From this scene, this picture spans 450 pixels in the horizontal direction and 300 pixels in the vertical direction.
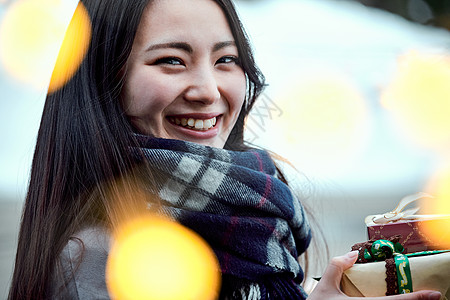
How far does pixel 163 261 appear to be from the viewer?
730 mm

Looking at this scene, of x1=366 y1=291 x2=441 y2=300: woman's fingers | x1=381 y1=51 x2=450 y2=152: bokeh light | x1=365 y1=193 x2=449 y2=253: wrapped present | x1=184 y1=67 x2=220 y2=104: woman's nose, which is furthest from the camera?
x1=381 y1=51 x2=450 y2=152: bokeh light

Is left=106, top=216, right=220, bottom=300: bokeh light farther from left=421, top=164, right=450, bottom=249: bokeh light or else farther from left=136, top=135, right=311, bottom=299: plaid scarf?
left=421, top=164, right=450, bottom=249: bokeh light

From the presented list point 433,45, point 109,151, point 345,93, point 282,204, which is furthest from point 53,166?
point 433,45

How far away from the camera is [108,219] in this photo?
2.39 ft

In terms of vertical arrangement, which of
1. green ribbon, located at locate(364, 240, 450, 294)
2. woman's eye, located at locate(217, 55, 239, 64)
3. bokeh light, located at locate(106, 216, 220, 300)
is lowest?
bokeh light, located at locate(106, 216, 220, 300)

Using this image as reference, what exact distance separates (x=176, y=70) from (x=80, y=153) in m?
0.21

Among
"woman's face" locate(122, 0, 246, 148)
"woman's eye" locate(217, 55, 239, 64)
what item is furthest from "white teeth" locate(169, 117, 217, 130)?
"woman's eye" locate(217, 55, 239, 64)

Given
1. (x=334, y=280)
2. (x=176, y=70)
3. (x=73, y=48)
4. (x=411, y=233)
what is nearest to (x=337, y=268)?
(x=334, y=280)

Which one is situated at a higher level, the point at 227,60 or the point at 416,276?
the point at 227,60

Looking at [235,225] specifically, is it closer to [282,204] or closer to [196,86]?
[282,204]

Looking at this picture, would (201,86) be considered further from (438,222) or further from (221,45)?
(438,222)

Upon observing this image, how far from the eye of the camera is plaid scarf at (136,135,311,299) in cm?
73

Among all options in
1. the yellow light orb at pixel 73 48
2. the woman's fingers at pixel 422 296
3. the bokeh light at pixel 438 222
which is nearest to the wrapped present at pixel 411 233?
the bokeh light at pixel 438 222

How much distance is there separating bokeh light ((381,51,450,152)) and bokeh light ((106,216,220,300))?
2.37 ft
